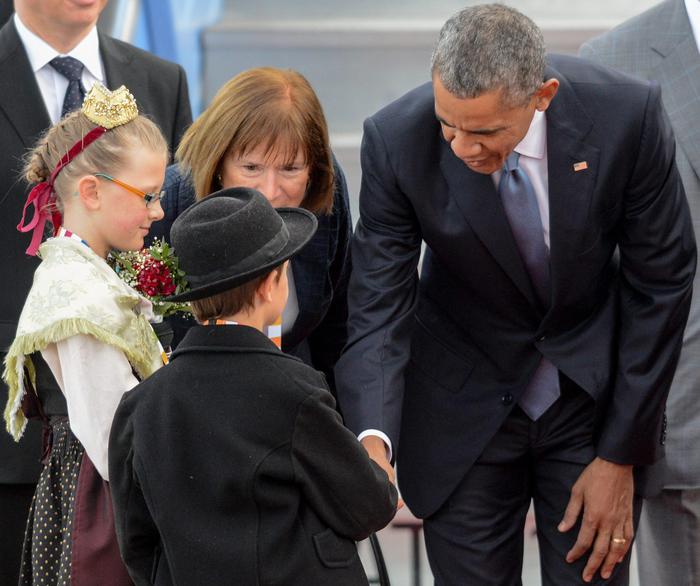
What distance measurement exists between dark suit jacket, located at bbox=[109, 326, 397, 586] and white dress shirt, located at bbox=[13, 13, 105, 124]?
48.6 inches

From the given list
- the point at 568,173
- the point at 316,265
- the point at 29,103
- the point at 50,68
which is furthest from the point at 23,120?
the point at 568,173

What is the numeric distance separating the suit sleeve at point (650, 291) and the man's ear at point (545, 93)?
0.72 feet

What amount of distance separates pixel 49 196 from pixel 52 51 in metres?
0.71

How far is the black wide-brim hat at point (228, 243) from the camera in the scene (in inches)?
88.3

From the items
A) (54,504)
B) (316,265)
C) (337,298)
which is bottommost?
(54,504)

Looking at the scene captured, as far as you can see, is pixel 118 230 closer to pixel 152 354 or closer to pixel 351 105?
pixel 152 354

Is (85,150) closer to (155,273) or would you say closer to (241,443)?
(155,273)

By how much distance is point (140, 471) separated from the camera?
227 cm

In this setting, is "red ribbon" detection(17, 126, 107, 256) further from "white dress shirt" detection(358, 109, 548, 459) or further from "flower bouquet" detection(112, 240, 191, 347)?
"white dress shirt" detection(358, 109, 548, 459)

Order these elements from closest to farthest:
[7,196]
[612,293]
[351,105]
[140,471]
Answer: [140,471] < [612,293] < [7,196] < [351,105]

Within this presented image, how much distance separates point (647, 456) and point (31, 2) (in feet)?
6.12

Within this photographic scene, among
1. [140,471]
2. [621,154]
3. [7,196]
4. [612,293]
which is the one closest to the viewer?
[140,471]

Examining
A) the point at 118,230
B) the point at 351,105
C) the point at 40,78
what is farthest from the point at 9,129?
the point at 351,105

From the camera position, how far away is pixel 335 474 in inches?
88.8
